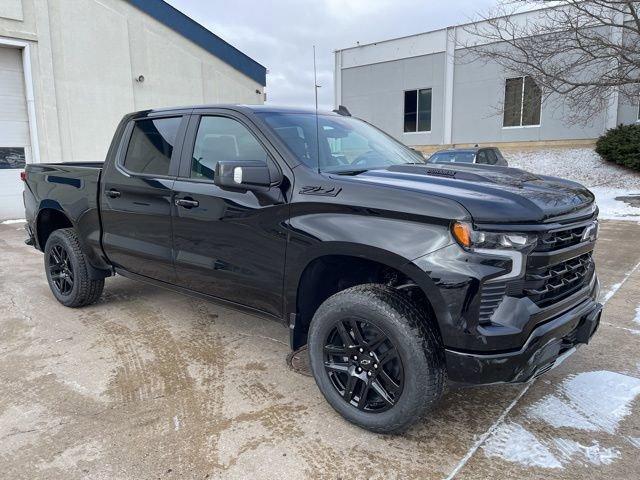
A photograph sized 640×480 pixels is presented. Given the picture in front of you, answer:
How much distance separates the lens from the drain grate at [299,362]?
3.63 m

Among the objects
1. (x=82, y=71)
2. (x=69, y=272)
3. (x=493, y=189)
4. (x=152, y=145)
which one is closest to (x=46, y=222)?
(x=69, y=272)

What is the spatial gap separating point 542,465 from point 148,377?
2569 millimetres

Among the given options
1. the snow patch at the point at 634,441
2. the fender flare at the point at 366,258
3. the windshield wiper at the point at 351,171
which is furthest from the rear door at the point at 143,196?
the snow patch at the point at 634,441

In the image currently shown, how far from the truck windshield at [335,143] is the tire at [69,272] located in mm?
2593

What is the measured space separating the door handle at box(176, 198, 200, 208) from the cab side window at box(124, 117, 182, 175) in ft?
1.15

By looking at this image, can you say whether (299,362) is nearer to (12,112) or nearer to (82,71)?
(12,112)

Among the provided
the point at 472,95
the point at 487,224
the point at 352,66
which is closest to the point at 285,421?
the point at 487,224

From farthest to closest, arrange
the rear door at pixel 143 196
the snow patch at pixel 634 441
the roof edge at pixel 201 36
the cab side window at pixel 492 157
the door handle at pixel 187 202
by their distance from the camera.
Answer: the roof edge at pixel 201 36 → the cab side window at pixel 492 157 → the rear door at pixel 143 196 → the door handle at pixel 187 202 → the snow patch at pixel 634 441

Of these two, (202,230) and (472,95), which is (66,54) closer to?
(202,230)

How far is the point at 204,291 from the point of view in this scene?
3719mm

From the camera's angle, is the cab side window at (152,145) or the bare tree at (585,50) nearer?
the cab side window at (152,145)

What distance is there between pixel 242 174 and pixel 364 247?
86 cm

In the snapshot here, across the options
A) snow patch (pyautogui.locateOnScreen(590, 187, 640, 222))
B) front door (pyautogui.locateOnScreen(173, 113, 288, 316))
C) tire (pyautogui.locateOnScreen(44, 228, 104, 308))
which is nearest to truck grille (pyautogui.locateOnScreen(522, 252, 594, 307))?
front door (pyautogui.locateOnScreen(173, 113, 288, 316))

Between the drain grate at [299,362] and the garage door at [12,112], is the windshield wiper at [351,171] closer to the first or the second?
the drain grate at [299,362]
